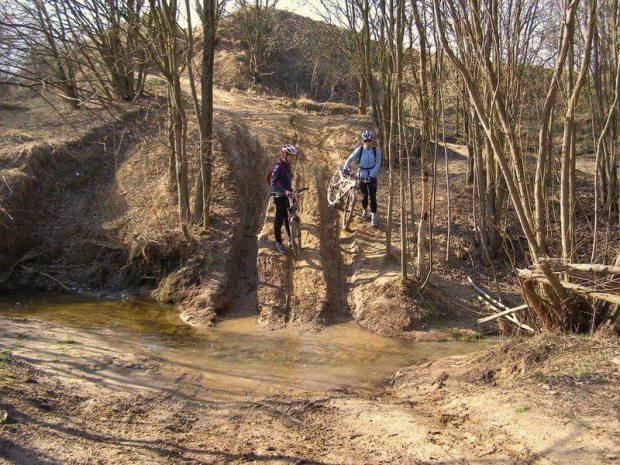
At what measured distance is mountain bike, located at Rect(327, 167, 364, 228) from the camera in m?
12.1

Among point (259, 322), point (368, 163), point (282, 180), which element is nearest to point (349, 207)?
point (368, 163)

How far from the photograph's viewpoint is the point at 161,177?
13992mm

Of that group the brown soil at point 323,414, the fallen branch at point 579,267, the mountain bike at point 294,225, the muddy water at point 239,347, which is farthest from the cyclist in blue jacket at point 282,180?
the fallen branch at point 579,267

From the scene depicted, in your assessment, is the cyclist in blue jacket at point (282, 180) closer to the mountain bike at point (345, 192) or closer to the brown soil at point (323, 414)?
the mountain bike at point (345, 192)

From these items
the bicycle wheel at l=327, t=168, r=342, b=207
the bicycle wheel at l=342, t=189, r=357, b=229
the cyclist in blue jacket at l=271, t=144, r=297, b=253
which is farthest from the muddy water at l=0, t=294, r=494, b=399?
the bicycle wheel at l=327, t=168, r=342, b=207

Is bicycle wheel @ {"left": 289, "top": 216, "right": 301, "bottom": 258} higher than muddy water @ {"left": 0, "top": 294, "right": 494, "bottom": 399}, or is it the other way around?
bicycle wheel @ {"left": 289, "top": 216, "right": 301, "bottom": 258}

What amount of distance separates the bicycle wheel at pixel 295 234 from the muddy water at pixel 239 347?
2.05 m

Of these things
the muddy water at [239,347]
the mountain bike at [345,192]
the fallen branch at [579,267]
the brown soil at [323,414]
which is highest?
the mountain bike at [345,192]

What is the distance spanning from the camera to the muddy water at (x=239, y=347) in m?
6.84

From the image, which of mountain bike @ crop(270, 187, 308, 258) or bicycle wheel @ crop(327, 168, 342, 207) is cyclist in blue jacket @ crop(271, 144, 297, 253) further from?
bicycle wheel @ crop(327, 168, 342, 207)

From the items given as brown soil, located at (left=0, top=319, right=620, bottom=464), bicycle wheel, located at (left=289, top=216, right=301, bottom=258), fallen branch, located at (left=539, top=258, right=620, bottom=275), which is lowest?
brown soil, located at (left=0, top=319, right=620, bottom=464)

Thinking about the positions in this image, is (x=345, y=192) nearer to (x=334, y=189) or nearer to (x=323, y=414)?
(x=334, y=189)

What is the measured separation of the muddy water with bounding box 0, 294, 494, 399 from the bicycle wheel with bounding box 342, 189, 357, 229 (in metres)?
3.21

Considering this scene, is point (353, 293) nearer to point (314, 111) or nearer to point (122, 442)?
point (122, 442)
